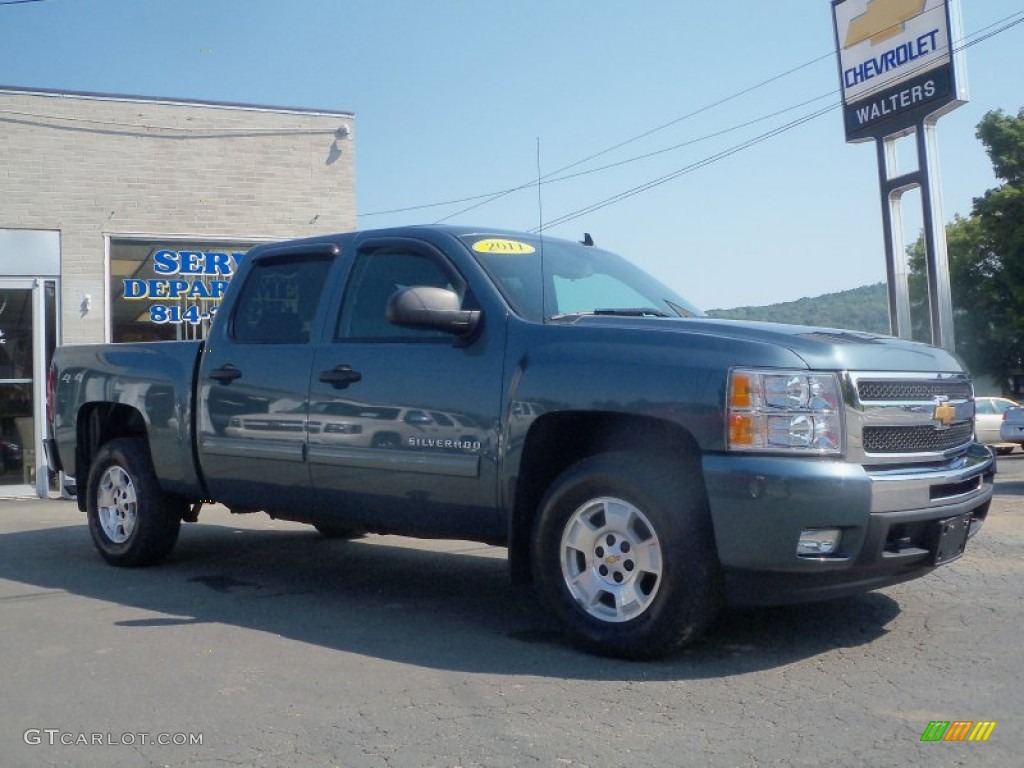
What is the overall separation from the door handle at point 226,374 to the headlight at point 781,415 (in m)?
3.25

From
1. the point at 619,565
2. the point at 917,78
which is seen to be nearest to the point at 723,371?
the point at 619,565

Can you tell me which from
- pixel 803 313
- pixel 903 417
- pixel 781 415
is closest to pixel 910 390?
pixel 903 417

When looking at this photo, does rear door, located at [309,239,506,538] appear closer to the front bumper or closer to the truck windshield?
the truck windshield

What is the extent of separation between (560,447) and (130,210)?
35.4 feet

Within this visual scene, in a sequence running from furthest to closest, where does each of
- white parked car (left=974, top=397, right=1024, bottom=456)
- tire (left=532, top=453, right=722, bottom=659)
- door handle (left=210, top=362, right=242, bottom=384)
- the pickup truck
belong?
white parked car (left=974, top=397, right=1024, bottom=456) < door handle (left=210, top=362, right=242, bottom=384) < tire (left=532, top=453, right=722, bottom=659) < the pickup truck

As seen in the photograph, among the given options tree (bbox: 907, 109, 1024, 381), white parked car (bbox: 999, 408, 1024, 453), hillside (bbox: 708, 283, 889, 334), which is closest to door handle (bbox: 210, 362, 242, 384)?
hillside (bbox: 708, 283, 889, 334)

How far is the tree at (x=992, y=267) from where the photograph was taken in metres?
36.3

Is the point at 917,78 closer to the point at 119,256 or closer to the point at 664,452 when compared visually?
the point at 119,256

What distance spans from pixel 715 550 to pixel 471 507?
1327 mm

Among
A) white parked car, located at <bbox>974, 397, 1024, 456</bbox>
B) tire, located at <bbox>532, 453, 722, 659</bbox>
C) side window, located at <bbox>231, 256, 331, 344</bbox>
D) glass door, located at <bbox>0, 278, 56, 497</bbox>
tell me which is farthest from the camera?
white parked car, located at <bbox>974, 397, 1024, 456</bbox>

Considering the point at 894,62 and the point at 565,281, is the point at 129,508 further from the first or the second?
the point at 894,62

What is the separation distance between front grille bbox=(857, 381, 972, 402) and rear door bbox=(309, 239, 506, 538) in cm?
169

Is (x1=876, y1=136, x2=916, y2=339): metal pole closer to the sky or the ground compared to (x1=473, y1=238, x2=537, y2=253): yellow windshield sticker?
closer to the sky

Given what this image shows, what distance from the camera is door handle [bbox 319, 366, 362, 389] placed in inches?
240
